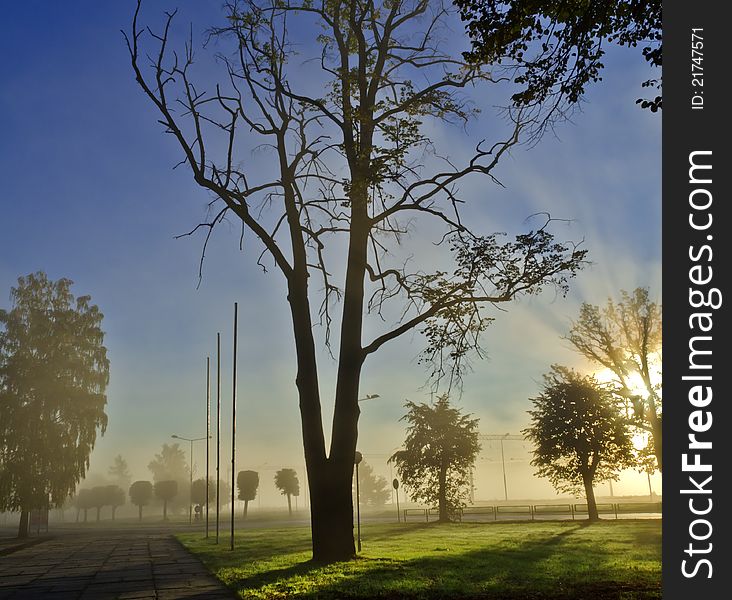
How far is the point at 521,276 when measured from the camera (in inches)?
691

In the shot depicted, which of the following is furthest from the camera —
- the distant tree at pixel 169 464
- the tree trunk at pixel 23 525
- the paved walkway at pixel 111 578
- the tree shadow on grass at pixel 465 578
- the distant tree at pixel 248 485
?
the distant tree at pixel 169 464

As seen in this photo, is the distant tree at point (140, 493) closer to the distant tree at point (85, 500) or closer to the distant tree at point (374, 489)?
the distant tree at point (85, 500)

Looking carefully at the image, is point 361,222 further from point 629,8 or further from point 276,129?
point 629,8

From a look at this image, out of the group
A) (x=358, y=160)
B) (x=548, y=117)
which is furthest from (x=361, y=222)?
(x=548, y=117)

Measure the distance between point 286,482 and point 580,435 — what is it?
63.3 metres

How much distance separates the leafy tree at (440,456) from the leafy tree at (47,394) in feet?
68.5

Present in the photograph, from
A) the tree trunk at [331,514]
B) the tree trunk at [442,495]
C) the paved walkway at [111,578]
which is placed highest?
the tree trunk at [331,514]

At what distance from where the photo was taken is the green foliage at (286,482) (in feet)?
308

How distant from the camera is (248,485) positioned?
87562mm
